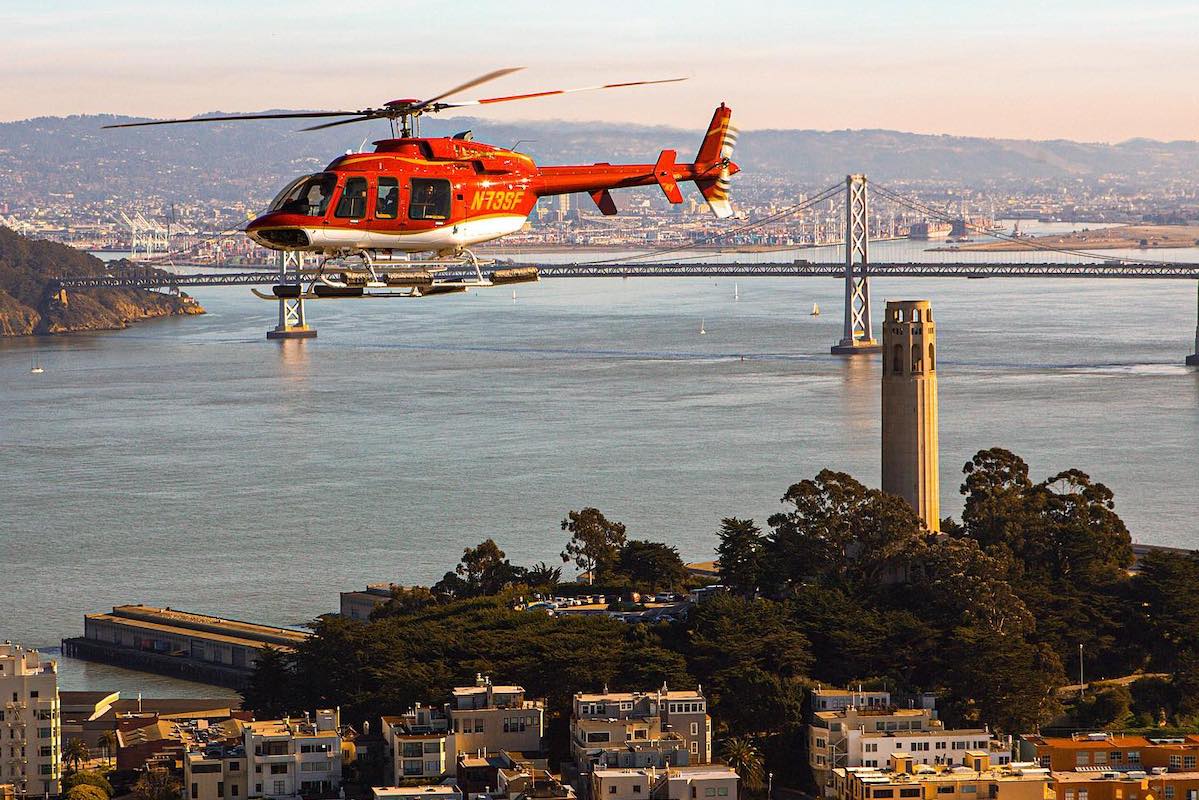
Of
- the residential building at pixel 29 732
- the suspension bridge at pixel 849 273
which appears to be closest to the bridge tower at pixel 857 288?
the suspension bridge at pixel 849 273

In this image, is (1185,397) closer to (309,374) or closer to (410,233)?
(309,374)

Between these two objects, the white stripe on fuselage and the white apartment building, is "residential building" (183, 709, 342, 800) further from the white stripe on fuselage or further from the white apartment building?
the white stripe on fuselage

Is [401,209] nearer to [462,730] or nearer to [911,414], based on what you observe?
[462,730]

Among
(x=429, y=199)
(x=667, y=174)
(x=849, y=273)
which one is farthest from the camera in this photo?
(x=849, y=273)

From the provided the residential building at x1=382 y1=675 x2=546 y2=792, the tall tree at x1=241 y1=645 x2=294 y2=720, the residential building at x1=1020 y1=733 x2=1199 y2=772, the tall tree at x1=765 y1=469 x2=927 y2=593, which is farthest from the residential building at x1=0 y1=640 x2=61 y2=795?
the residential building at x1=1020 y1=733 x2=1199 y2=772

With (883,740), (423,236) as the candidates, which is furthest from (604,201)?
(883,740)

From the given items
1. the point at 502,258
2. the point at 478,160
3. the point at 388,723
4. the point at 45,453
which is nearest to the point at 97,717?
the point at 388,723
